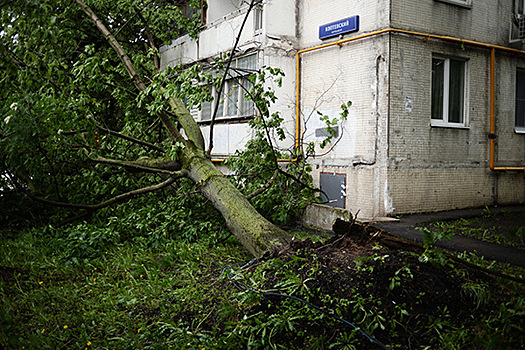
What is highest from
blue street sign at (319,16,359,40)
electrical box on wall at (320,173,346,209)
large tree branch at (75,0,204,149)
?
blue street sign at (319,16,359,40)

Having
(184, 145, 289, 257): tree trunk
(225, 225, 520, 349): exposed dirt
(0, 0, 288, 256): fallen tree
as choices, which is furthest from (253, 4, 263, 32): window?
(225, 225, 520, 349): exposed dirt

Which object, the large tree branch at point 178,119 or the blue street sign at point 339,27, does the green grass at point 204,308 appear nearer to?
the large tree branch at point 178,119

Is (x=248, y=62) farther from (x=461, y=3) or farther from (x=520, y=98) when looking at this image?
(x=520, y=98)

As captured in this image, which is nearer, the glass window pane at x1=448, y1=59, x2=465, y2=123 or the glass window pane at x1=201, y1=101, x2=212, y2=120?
the glass window pane at x1=448, y1=59, x2=465, y2=123

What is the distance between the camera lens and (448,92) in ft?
33.7

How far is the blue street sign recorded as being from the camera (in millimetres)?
9859

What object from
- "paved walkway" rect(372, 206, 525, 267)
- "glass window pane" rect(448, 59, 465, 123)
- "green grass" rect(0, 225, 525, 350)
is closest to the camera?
"green grass" rect(0, 225, 525, 350)

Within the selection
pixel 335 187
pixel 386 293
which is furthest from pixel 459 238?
pixel 386 293

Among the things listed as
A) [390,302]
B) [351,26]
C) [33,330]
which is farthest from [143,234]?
[351,26]

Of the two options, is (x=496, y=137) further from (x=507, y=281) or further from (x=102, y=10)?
(x=102, y=10)

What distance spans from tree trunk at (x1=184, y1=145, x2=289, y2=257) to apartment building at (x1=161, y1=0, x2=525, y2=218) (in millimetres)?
2323

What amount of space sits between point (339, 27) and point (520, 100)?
5245 millimetres

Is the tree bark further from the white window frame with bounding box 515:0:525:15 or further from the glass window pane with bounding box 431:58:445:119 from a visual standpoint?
the white window frame with bounding box 515:0:525:15

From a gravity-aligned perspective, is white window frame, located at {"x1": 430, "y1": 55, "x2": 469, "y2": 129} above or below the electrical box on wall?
above
